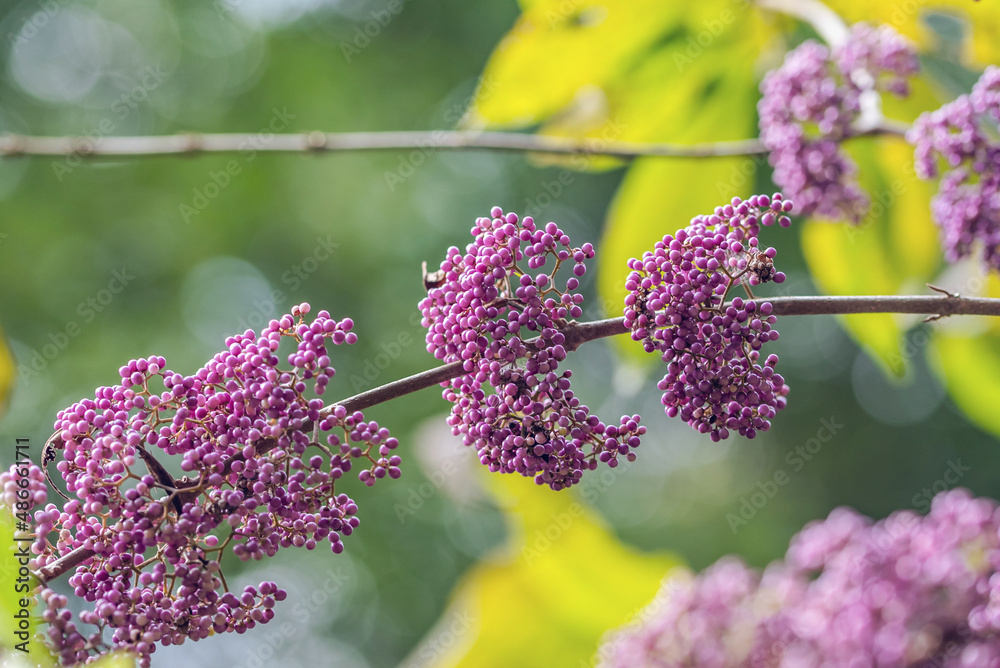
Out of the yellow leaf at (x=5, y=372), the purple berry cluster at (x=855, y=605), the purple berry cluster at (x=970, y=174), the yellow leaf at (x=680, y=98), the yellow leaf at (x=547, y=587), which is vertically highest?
the yellow leaf at (x=680, y=98)

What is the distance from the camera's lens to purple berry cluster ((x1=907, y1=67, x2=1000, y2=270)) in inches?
50.3

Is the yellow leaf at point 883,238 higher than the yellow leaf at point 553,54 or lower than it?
lower

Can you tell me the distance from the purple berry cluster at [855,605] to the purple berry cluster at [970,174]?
0.42 meters

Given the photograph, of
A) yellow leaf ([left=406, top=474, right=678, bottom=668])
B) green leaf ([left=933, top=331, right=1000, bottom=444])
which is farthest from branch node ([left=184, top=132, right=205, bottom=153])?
green leaf ([left=933, top=331, right=1000, bottom=444])

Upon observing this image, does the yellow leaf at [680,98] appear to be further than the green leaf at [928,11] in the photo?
Yes

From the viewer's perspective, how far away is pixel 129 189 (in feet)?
22.2

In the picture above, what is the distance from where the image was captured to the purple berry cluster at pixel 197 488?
800 mm

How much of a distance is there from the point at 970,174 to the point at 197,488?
1.32 metres

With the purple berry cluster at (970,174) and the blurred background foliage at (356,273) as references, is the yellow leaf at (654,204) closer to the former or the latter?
the purple berry cluster at (970,174)

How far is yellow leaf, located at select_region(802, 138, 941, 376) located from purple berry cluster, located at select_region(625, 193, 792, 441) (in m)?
1.04

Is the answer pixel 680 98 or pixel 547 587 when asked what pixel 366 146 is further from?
pixel 547 587

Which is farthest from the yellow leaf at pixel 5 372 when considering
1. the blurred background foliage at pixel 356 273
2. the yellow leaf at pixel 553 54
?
the blurred background foliage at pixel 356 273

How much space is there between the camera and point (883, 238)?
1.89 m

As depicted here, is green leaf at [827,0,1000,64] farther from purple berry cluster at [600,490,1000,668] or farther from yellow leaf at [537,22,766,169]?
purple berry cluster at [600,490,1000,668]
